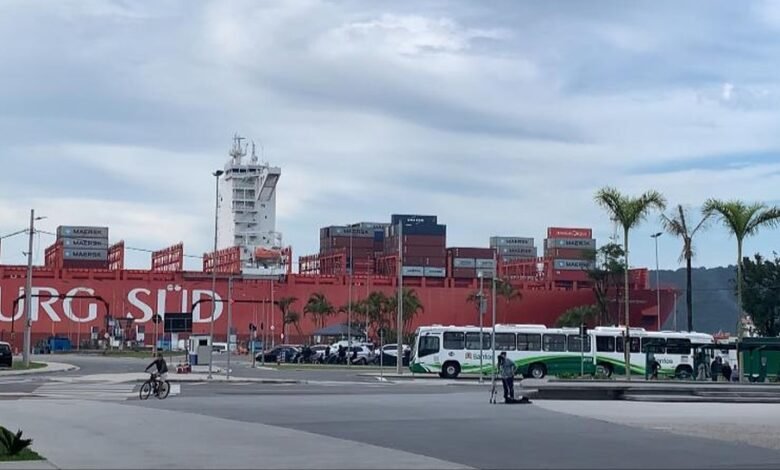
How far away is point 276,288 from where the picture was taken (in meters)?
125

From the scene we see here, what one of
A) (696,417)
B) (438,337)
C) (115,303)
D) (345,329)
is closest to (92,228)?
(115,303)

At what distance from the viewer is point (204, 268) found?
13775 cm

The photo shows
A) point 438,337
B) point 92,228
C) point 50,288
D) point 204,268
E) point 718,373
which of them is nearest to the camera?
point 718,373

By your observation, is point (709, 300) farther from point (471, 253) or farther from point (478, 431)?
point (478, 431)

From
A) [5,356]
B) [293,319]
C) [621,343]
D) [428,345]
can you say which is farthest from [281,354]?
[293,319]

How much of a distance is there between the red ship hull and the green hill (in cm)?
2877

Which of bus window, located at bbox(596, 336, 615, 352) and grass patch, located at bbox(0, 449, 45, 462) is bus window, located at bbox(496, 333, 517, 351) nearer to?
bus window, located at bbox(596, 336, 615, 352)

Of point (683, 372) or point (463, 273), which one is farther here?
point (463, 273)

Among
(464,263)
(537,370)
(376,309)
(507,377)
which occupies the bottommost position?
(537,370)

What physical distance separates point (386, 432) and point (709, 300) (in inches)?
5854

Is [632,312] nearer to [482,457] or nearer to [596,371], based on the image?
[596,371]

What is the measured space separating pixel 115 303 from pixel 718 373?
8076 centimetres

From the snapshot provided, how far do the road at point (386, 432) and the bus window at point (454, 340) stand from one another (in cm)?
2143

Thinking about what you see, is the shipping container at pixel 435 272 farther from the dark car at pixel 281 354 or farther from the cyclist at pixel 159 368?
the cyclist at pixel 159 368
